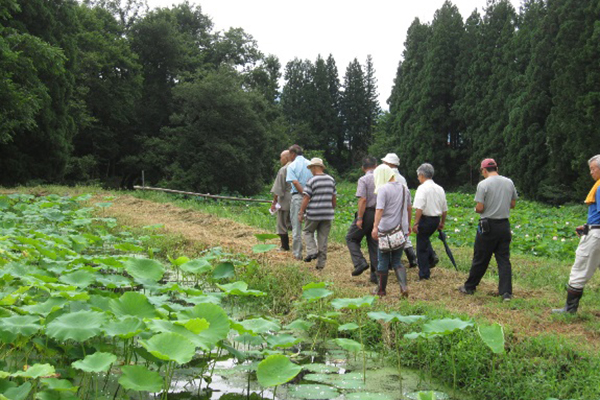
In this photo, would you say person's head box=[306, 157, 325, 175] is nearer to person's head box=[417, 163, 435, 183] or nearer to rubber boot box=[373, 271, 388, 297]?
person's head box=[417, 163, 435, 183]

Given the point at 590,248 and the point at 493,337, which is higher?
the point at 590,248

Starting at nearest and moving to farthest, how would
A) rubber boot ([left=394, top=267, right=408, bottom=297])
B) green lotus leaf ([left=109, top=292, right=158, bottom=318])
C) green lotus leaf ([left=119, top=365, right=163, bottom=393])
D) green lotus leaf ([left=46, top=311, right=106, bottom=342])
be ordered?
green lotus leaf ([left=119, top=365, right=163, bottom=393])
green lotus leaf ([left=46, top=311, right=106, bottom=342])
green lotus leaf ([left=109, top=292, right=158, bottom=318])
rubber boot ([left=394, top=267, right=408, bottom=297])

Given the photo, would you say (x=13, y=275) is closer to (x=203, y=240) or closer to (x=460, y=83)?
(x=203, y=240)

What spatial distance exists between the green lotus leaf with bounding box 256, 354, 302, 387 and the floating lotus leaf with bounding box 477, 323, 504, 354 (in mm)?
1199

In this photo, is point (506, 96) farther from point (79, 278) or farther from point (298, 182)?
point (79, 278)

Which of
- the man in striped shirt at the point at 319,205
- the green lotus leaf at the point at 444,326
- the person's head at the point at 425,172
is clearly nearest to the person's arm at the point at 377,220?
the person's head at the point at 425,172

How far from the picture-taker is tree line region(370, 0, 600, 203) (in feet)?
76.9

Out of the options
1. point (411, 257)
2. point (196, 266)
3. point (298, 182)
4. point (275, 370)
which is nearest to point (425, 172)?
point (411, 257)

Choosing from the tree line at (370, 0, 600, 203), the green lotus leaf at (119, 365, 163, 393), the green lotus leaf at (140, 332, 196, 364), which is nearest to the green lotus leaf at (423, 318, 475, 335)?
the green lotus leaf at (140, 332, 196, 364)

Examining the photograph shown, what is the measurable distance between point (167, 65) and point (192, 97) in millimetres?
6064

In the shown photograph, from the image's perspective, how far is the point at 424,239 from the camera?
7363mm

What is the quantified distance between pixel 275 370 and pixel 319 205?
4586mm

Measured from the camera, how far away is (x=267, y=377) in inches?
127

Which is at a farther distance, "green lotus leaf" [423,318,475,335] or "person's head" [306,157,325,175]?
"person's head" [306,157,325,175]
